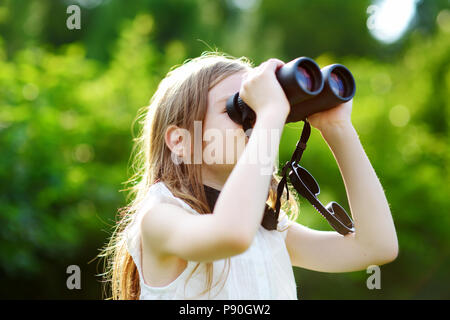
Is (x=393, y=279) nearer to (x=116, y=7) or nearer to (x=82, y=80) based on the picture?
(x=82, y=80)

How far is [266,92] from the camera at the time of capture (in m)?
1.28

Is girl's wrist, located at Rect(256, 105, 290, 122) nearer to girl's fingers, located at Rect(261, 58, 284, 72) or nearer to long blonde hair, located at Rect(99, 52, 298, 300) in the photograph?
girl's fingers, located at Rect(261, 58, 284, 72)

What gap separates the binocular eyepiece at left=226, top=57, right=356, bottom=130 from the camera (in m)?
1.26

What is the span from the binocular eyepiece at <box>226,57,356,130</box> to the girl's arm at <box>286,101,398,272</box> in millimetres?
122

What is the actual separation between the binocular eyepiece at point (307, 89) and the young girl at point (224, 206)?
0.12 ft

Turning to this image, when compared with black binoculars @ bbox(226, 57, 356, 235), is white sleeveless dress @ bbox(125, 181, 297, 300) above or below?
below

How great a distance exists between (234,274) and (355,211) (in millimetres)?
424

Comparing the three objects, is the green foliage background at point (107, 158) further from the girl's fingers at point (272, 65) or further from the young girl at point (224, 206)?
the girl's fingers at point (272, 65)

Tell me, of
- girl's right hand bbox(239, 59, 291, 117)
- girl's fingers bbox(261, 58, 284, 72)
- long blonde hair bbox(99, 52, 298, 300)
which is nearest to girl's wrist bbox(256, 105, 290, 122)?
girl's right hand bbox(239, 59, 291, 117)

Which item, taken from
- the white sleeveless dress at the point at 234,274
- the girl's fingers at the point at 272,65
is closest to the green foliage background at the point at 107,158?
the white sleeveless dress at the point at 234,274

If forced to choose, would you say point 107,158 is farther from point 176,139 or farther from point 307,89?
point 307,89

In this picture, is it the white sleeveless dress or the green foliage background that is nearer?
the white sleeveless dress

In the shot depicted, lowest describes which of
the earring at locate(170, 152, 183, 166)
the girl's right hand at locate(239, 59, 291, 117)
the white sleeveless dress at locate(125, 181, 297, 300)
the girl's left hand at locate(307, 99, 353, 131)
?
the white sleeveless dress at locate(125, 181, 297, 300)

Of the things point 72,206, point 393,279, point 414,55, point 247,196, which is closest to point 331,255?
point 247,196
